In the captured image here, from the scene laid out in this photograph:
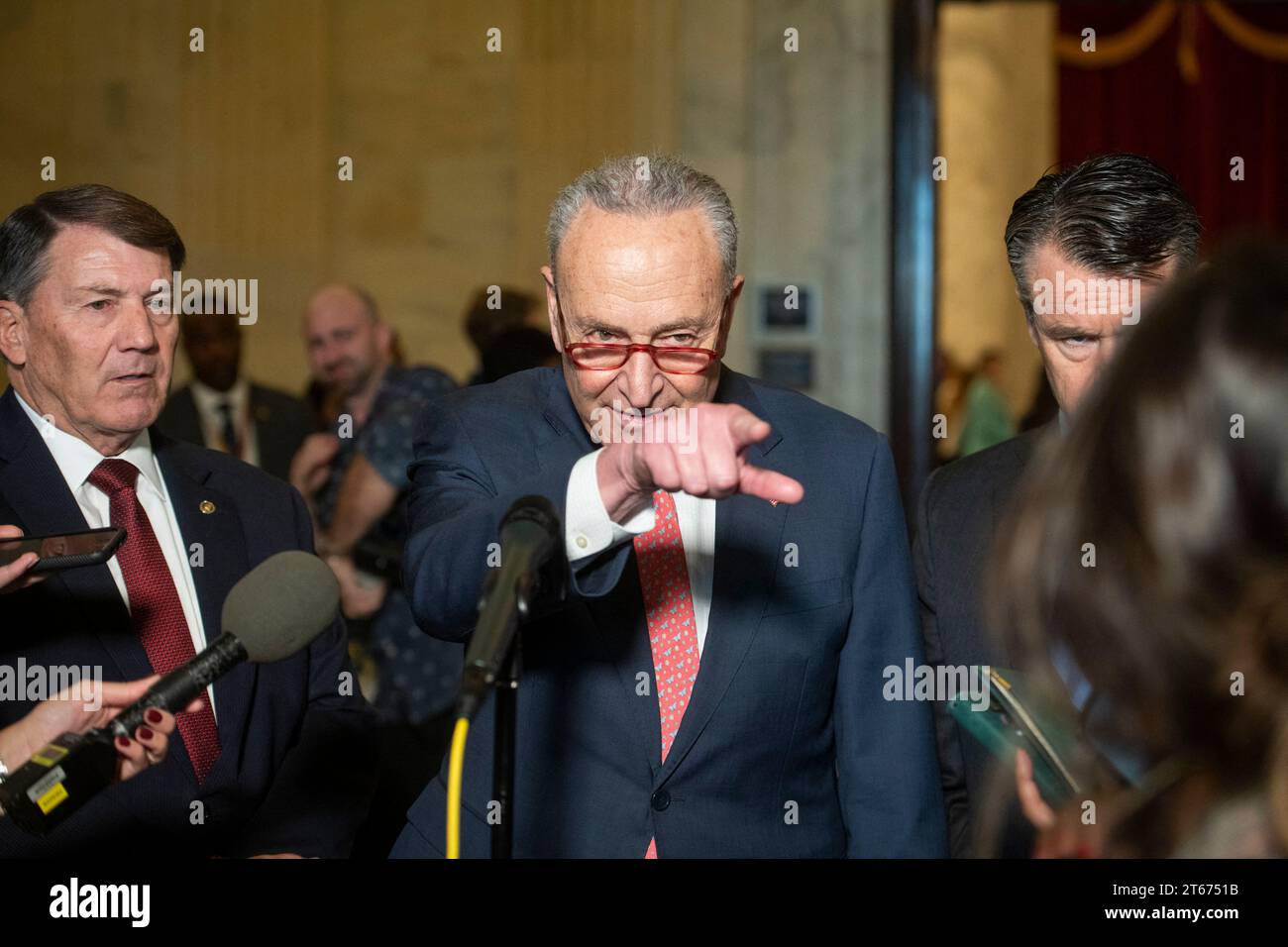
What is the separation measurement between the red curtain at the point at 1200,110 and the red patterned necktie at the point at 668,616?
979 centimetres

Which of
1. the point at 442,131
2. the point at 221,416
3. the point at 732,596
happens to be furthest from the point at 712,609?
the point at 442,131

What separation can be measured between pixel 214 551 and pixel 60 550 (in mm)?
414

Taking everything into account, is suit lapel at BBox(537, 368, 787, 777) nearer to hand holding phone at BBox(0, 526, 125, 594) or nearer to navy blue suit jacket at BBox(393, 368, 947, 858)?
navy blue suit jacket at BBox(393, 368, 947, 858)

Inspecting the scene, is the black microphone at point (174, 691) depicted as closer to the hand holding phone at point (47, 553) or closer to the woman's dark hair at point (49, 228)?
the hand holding phone at point (47, 553)

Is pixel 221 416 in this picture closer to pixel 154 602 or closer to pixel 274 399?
pixel 274 399

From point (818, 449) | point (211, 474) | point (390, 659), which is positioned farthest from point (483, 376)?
point (818, 449)

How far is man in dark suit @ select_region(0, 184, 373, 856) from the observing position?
2004 mm

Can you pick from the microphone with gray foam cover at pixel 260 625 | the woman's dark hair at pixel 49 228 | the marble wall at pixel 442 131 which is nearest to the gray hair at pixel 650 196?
the microphone with gray foam cover at pixel 260 625

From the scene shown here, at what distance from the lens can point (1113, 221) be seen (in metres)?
2.06

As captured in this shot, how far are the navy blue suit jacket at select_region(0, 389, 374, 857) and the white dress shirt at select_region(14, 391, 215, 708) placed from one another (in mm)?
15

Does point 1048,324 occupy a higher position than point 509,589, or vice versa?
point 1048,324

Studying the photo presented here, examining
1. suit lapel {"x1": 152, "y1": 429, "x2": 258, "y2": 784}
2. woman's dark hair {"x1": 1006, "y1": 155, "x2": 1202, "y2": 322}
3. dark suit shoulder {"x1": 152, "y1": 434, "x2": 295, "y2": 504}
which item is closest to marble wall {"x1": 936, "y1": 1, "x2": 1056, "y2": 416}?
woman's dark hair {"x1": 1006, "y1": 155, "x2": 1202, "y2": 322}

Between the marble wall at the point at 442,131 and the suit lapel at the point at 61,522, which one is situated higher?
the marble wall at the point at 442,131

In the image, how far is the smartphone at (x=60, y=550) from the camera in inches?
69.4
